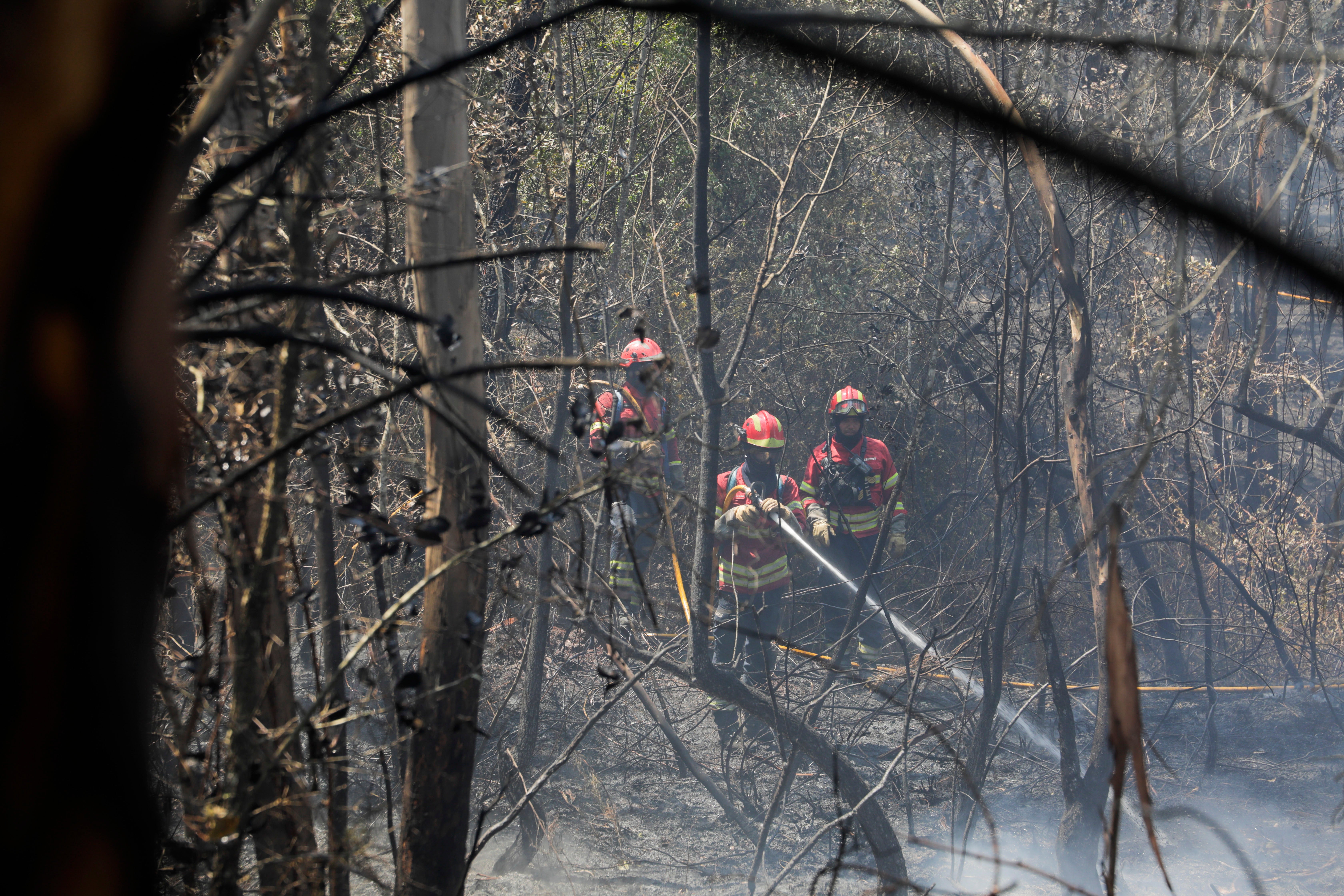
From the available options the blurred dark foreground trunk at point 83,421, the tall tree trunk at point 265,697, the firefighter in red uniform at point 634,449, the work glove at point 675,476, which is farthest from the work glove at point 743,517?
the blurred dark foreground trunk at point 83,421

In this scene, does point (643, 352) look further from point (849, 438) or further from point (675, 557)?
point (675, 557)

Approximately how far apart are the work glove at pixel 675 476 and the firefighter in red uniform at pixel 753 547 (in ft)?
1.36

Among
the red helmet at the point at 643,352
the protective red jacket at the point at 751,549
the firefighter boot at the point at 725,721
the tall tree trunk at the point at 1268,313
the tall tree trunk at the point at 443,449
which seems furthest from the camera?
the firefighter boot at the point at 725,721

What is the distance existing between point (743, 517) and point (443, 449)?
4.47 metres

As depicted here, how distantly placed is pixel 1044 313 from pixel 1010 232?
5.49 meters

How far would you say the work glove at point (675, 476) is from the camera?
7.75m

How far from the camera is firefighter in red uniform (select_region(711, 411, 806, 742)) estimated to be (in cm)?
751

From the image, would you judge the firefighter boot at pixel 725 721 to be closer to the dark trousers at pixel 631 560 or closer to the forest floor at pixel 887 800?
the forest floor at pixel 887 800

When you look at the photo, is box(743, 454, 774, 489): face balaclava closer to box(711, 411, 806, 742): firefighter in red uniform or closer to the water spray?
box(711, 411, 806, 742): firefighter in red uniform

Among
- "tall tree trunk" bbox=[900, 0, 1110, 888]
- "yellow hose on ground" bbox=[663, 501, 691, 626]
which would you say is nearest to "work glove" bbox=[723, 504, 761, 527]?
"yellow hose on ground" bbox=[663, 501, 691, 626]

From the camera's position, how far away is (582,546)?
213 centimetres

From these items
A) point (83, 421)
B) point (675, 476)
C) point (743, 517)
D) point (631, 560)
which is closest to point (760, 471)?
point (743, 517)

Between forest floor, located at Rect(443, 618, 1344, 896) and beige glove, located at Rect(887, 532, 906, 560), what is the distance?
137cm

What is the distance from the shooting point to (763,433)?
785cm
